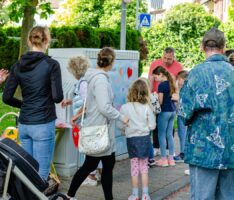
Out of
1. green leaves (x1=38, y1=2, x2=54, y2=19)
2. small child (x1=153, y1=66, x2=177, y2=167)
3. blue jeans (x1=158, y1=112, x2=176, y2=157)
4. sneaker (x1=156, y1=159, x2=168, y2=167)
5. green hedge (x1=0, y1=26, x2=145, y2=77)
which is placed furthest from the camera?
green hedge (x1=0, y1=26, x2=145, y2=77)

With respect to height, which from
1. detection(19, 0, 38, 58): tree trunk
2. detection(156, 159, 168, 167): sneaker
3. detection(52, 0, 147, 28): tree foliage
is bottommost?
detection(156, 159, 168, 167): sneaker

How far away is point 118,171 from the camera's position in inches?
301

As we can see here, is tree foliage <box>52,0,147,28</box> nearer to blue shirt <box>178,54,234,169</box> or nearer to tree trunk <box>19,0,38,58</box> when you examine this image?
tree trunk <box>19,0,38,58</box>

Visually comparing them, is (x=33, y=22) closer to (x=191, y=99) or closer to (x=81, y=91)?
(x=81, y=91)

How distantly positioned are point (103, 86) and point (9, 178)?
1940 millimetres

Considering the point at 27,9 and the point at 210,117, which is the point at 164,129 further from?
the point at 27,9

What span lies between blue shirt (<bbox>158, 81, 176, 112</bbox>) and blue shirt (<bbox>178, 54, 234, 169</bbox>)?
366 cm

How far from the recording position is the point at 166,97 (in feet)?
25.9

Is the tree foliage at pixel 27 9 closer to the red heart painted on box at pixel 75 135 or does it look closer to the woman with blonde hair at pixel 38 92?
the red heart painted on box at pixel 75 135

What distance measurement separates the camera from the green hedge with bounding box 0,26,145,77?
1725 centimetres

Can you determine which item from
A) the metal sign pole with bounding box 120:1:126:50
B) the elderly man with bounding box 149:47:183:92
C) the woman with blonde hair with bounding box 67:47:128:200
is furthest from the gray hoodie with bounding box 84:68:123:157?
the metal sign pole with bounding box 120:1:126:50

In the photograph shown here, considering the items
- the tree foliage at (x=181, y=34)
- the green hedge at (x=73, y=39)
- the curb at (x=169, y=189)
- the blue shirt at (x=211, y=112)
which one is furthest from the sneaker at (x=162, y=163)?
the tree foliage at (x=181, y=34)

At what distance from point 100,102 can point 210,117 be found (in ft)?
5.03

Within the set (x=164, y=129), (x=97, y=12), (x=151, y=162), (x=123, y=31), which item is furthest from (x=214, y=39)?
(x=97, y=12)
